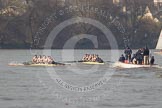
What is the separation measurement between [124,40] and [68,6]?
19075 mm

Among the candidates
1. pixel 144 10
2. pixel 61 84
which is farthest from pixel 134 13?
pixel 61 84

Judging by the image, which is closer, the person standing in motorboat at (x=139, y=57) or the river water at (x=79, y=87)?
the river water at (x=79, y=87)

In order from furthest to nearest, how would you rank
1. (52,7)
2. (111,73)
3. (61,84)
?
(52,7), (111,73), (61,84)

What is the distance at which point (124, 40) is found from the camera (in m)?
188

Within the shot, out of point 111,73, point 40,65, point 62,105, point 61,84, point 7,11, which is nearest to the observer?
point 62,105

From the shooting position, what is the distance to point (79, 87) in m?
62.3

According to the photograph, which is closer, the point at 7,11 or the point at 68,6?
the point at 7,11

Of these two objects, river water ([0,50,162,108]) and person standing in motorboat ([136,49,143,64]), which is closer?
river water ([0,50,162,108])

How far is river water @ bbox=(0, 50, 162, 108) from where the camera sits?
50500 millimetres

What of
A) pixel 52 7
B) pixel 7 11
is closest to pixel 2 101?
pixel 7 11

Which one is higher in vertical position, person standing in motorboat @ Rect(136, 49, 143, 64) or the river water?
person standing in motorboat @ Rect(136, 49, 143, 64)

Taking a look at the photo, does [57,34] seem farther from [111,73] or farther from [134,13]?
[111,73]

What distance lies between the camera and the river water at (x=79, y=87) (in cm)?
5050

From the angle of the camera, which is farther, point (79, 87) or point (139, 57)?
point (139, 57)
